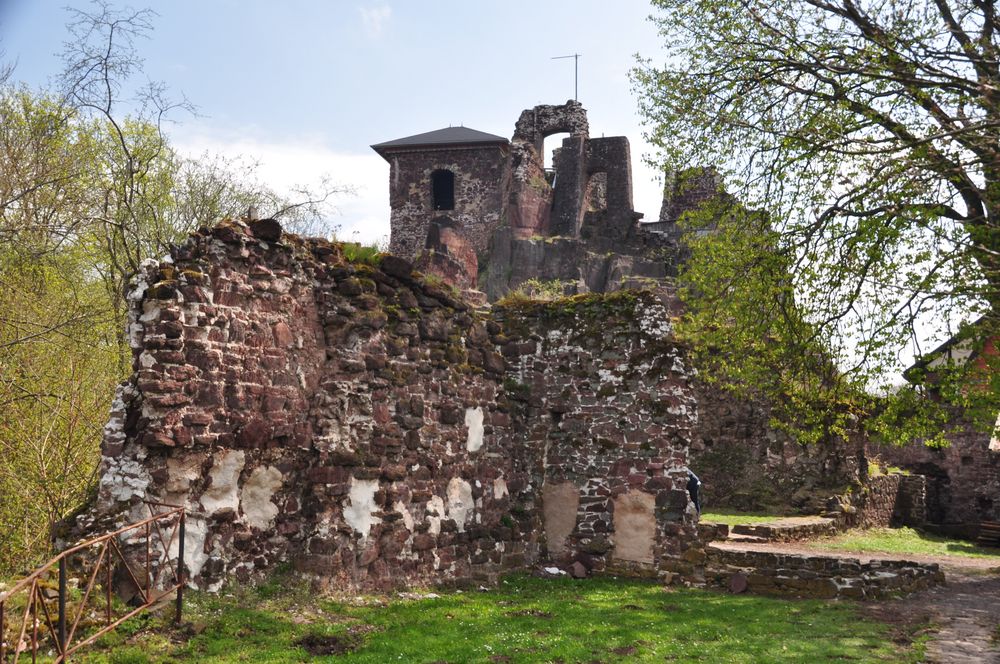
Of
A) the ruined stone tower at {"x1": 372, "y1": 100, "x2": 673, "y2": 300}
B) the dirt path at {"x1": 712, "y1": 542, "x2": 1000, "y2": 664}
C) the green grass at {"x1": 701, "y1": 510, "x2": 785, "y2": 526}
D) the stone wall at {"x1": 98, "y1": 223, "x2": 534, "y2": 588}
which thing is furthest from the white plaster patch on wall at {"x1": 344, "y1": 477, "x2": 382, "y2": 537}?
the ruined stone tower at {"x1": 372, "y1": 100, "x2": 673, "y2": 300}

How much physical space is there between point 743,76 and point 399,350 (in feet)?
23.9

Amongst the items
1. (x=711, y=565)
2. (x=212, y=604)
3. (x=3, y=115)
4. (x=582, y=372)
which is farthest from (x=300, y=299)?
(x=3, y=115)

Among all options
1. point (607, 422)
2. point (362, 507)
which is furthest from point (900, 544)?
point (362, 507)

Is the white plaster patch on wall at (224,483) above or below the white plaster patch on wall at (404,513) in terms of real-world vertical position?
above

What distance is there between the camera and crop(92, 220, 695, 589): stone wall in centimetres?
816

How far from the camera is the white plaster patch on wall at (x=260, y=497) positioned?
8.69 metres

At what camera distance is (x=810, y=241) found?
1251 centimetres

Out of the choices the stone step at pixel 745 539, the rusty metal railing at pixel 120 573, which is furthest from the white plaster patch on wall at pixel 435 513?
→ the stone step at pixel 745 539

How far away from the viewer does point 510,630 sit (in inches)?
354

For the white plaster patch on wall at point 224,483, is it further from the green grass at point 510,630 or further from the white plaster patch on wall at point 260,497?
the green grass at point 510,630

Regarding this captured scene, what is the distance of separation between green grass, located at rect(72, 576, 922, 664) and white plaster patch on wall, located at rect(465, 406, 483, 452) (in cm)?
196

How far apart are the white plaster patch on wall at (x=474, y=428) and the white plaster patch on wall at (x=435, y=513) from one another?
97cm

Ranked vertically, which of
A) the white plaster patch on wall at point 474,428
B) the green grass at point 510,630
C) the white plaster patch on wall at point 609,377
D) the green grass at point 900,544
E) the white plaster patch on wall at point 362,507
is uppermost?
the white plaster patch on wall at point 609,377

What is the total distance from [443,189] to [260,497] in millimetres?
34636
